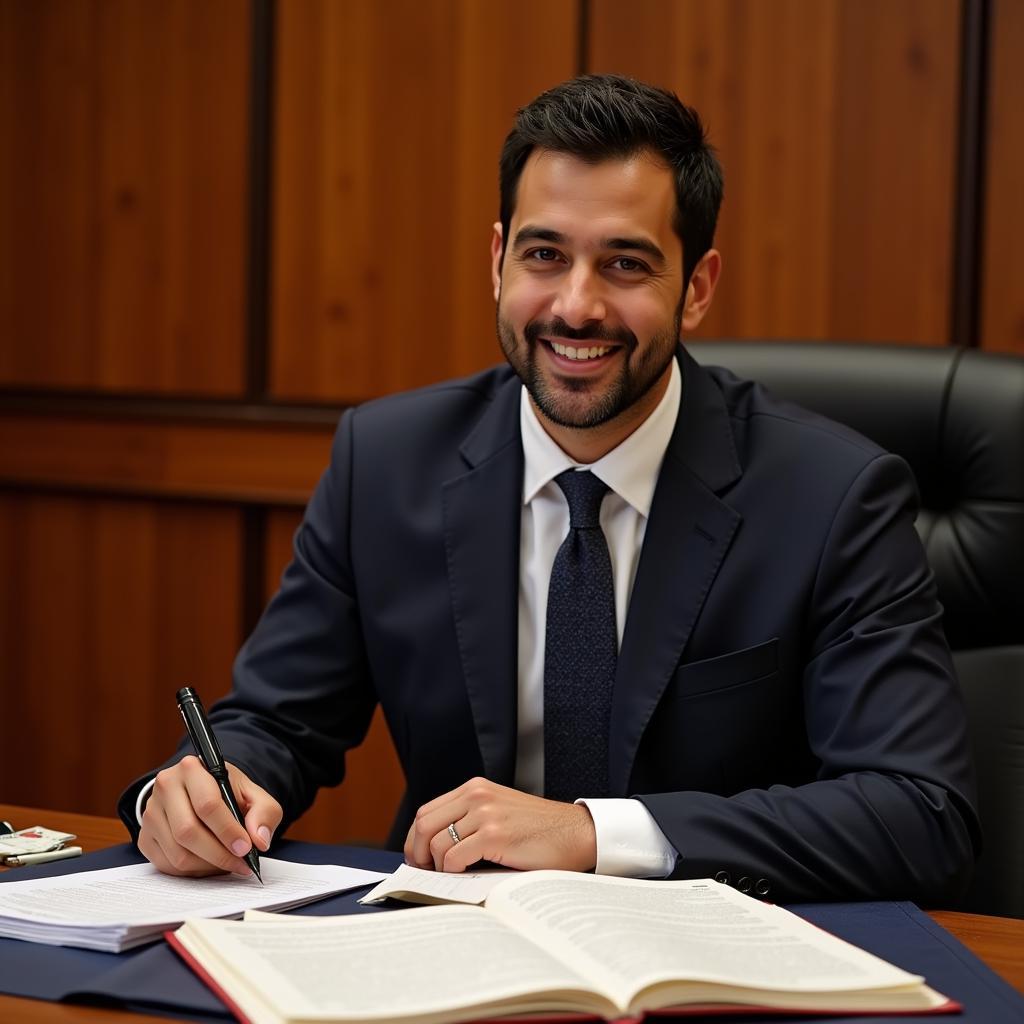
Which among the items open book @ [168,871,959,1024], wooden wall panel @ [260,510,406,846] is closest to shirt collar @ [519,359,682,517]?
open book @ [168,871,959,1024]

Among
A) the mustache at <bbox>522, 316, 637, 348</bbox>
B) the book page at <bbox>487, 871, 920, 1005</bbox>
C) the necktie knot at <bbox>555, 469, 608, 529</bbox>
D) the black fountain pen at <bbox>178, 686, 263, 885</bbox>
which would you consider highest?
the mustache at <bbox>522, 316, 637, 348</bbox>

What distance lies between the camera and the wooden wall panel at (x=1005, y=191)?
8.91 feet

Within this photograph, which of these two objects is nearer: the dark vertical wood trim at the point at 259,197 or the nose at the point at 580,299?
the nose at the point at 580,299

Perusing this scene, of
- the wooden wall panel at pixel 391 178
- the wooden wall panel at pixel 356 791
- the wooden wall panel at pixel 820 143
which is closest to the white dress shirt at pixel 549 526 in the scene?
the wooden wall panel at pixel 820 143

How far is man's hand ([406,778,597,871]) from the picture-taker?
1.32 meters

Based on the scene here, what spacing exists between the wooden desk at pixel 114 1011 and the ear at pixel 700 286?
2.93ft

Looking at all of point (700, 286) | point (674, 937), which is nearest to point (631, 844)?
point (674, 937)

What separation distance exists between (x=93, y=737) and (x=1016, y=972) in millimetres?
2833

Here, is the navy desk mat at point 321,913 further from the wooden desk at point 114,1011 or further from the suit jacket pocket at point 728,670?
the suit jacket pocket at point 728,670

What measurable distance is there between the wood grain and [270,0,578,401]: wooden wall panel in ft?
0.48

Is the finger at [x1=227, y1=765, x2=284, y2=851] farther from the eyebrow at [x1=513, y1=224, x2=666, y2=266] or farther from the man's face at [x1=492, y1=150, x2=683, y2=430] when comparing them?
the eyebrow at [x1=513, y1=224, x2=666, y2=266]

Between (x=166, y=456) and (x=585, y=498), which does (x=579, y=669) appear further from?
(x=166, y=456)

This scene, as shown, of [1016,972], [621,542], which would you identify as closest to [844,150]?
[621,542]

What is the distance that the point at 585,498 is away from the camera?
178cm
